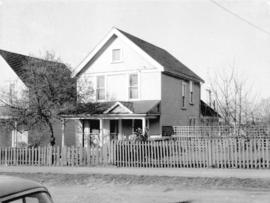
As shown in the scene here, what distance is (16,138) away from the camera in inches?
977

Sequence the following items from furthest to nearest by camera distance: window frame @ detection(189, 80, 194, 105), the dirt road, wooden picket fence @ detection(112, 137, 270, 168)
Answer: window frame @ detection(189, 80, 194, 105), wooden picket fence @ detection(112, 137, 270, 168), the dirt road

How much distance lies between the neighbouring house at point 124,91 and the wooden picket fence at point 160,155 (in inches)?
196

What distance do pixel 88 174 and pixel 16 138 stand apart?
11709 mm

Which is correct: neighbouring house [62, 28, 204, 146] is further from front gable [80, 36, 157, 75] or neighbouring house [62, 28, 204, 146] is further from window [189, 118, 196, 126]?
window [189, 118, 196, 126]

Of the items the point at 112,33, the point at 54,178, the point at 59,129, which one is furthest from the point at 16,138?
the point at 54,178

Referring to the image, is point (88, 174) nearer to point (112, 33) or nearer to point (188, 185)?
point (188, 185)

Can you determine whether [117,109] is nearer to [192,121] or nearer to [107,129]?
[107,129]

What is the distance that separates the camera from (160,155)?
1681cm

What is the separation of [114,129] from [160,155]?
30.8 feet

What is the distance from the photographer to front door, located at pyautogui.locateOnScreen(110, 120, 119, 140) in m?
25.6

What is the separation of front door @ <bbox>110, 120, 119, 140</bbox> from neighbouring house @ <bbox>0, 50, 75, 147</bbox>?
358 centimetres

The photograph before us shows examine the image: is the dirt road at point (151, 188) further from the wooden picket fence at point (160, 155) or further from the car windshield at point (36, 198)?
the car windshield at point (36, 198)

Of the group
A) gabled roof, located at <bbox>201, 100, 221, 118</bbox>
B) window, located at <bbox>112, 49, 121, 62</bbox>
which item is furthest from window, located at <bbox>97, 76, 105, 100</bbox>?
gabled roof, located at <bbox>201, 100, 221, 118</bbox>

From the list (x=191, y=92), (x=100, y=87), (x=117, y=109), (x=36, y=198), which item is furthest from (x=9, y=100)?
(x=36, y=198)
